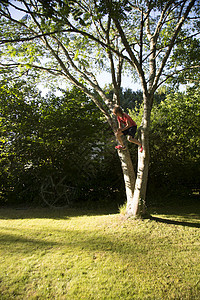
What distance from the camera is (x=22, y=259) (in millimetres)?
3711

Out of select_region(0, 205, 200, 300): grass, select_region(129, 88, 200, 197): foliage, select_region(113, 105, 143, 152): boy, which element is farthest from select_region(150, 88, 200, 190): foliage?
select_region(0, 205, 200, 300): grass

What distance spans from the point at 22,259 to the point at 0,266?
36cm

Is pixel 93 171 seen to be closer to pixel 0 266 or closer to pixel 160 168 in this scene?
pixel 160 168

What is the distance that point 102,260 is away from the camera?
359 cm

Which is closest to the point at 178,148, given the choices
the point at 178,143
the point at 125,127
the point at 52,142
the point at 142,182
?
the point at 178,143

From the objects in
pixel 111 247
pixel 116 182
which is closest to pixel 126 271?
pixel 111 247

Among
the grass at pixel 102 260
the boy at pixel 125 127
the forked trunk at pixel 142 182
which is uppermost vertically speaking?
the boy at pixel 125 127

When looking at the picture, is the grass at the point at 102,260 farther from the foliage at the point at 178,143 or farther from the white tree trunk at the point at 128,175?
the foliage at the point at 178,143

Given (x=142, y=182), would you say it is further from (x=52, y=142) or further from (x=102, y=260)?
(x=52, y=142)

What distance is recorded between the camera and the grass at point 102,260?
2.87 m

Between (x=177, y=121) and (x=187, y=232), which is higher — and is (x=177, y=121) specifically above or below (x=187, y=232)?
above

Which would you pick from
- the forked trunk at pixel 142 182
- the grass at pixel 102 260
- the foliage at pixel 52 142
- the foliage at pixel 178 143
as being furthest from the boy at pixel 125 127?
the foliage at pixel 178 143

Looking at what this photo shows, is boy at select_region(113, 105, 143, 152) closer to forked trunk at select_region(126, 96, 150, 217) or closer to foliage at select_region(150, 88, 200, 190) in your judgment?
forked trunk at select_region(126, 96, 150, 217)

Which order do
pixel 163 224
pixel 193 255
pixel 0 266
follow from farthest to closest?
pixel 163 224, pixel 193 255, pixel 0 266
